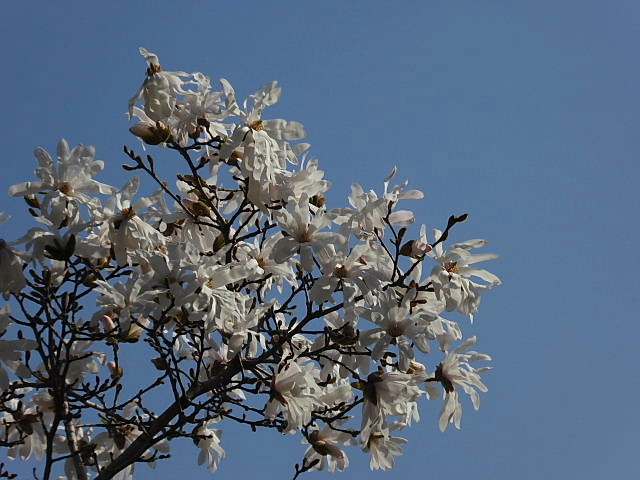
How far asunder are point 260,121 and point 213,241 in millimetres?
552

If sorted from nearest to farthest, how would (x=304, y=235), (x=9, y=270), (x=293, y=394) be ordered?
(x=9, y=270) → (x=304, y=235) → (x=293, y=394)

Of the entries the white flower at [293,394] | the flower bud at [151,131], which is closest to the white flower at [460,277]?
the white flower at [293,394]

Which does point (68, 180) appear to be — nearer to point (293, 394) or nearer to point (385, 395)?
point (293, 394)

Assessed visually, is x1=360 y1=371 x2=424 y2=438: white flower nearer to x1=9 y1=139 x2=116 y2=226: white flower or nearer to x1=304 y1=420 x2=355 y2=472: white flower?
x1=304 y1=420 x2=355 y2=472: white flower

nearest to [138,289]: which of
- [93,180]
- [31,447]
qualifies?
[93,180]

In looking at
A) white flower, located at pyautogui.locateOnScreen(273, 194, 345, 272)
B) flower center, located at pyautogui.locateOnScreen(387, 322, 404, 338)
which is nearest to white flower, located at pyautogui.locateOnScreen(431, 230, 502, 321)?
flower center, located at pyautogui.locateOnScreen(387, 322, 404, 338)

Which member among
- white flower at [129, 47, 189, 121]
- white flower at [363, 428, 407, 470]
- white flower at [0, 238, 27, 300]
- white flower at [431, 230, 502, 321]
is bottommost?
white flower at [363, 428, 407, 470]

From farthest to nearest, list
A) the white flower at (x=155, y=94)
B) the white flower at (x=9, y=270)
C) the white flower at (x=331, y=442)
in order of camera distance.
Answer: the white flower at (x=331, y=442), the white flower at (x=155, y=94), the white flower at (x=9, y=270)

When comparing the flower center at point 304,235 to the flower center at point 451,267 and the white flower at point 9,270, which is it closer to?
the flower center at point 451,267

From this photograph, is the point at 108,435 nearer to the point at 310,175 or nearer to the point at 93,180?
the point at 93,180

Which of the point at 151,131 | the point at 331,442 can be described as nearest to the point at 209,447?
the point at 331,442

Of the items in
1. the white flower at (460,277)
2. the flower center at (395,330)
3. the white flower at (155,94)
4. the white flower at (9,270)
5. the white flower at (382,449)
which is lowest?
the white flower at (382,449)

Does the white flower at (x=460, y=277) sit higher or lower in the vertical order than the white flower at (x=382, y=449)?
higher

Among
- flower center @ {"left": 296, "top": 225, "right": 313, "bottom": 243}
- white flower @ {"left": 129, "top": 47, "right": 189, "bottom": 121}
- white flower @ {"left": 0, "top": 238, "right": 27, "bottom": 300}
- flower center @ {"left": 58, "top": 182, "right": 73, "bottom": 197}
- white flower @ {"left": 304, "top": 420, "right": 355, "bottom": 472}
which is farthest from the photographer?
white flower @ {"left": 304, "top": 420, "right": 355, "bottom": 472}
